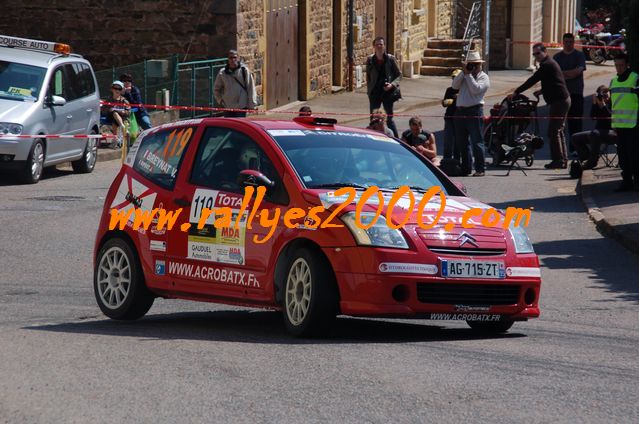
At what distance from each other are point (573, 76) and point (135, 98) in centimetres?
810

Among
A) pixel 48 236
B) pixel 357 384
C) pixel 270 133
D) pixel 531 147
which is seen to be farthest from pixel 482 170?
pixel 357 384

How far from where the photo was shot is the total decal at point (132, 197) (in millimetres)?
11273

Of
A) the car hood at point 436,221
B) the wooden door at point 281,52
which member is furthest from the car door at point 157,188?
the wooden door at point 281,52

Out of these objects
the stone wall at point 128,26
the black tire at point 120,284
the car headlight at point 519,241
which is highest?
the stone wall at point 128,26

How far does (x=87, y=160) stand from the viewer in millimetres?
23781

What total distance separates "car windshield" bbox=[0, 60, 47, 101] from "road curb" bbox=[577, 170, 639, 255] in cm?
829

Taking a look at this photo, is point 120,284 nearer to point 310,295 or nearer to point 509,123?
point 310,295

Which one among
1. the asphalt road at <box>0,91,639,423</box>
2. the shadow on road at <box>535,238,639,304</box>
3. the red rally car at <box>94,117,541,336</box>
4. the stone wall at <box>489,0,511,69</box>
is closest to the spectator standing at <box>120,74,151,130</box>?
the shadow on road at <box>535,238,639,304</box>

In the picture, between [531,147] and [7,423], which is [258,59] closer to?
[531,147]

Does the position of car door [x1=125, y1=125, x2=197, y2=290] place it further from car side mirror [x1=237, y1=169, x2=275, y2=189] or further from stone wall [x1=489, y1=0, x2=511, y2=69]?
stone wall [x1=489, y1=0, x2=511, y2=69]

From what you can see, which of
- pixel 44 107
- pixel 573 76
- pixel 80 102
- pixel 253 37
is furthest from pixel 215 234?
A: pixel 253 37

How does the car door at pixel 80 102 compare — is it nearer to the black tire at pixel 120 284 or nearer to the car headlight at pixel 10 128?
the car headlight at pixel 10 128

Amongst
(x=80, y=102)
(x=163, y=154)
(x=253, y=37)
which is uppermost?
(x=253, y=37)

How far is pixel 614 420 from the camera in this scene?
718cm
